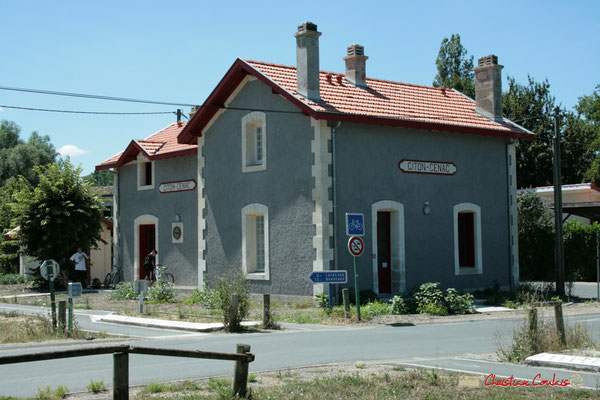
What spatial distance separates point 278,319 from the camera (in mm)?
16578

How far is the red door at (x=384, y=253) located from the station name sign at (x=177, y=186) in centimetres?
753

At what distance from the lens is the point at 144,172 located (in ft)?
92.3

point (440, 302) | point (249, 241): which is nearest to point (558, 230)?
point (440, 302)

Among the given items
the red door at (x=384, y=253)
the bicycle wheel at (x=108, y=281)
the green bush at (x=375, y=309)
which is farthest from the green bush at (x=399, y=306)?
the bicycle wheel at (x=108, y=281)

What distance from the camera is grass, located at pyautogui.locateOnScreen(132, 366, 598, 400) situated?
749 cm

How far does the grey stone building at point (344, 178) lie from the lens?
1967cm

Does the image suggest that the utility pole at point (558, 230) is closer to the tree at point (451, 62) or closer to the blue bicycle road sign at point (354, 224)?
the blue bicycle road sign at point (354, 224)

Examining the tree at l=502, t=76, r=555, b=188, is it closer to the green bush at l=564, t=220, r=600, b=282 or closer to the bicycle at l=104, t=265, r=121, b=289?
the green bush at l=564, t=220, r=600, b=282

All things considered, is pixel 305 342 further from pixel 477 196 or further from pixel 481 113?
pixel 481 113

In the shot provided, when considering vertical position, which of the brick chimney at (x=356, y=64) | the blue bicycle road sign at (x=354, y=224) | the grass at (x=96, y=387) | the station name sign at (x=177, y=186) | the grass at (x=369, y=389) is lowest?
the grass at (x=369, y=389)

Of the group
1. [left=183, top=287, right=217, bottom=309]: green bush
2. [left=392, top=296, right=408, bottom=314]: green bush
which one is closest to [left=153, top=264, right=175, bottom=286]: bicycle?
[left=183, top=287, right=217, bottom=309]: green bush

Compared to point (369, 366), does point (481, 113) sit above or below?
above

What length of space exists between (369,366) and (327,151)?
10.2 meters

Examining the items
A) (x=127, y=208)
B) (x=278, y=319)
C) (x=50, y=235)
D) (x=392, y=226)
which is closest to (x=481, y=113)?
(x=392, y=226)
